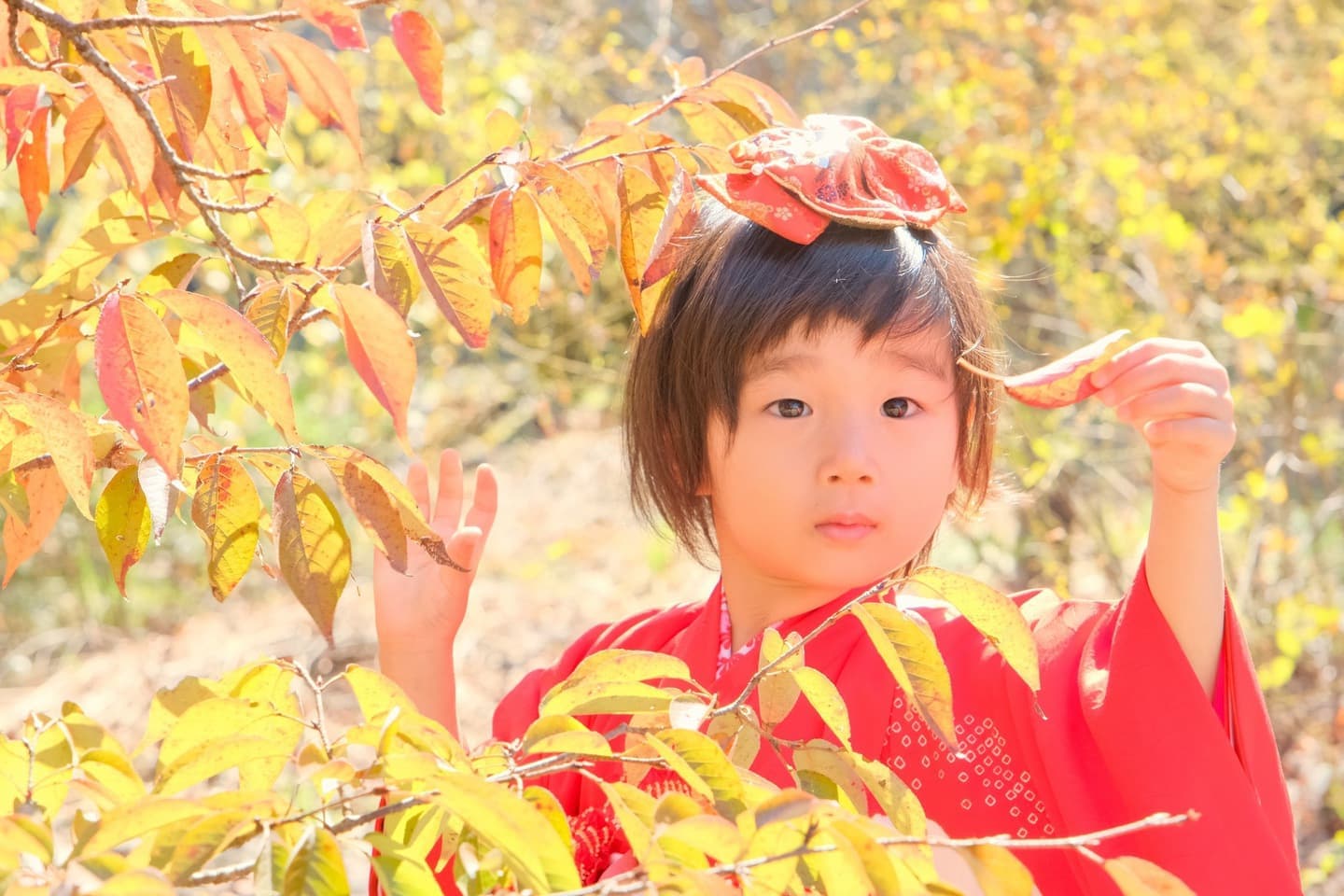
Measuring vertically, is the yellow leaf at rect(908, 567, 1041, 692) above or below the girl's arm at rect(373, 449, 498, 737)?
above

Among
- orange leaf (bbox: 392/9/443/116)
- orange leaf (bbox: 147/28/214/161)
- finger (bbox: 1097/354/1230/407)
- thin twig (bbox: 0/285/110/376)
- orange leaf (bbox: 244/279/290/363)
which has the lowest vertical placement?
thin twig (bbox: 0/285/110/376)

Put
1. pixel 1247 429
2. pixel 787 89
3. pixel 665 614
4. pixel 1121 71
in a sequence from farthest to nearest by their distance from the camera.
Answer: pixel 787 89
pixel 1121 71
pixel 1247 429
pixel 665 614

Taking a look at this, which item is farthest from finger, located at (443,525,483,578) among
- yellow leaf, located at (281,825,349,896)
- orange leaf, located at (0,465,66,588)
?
yellow leaf, located at (281,825,349,896)

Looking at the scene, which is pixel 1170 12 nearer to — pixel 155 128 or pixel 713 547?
pixel 713 547

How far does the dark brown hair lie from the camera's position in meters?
1.26

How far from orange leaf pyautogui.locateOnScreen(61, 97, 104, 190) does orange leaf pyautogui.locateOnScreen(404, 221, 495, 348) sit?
0.20 metres

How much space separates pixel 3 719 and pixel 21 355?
9.15 feet

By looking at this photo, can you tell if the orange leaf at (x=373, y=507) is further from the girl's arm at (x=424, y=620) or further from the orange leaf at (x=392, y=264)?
the girl's arm at (x=424, y=620)

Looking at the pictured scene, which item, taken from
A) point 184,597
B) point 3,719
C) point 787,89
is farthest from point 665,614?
point 787,89

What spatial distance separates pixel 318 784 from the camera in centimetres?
61

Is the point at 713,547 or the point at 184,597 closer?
the point at 713,547

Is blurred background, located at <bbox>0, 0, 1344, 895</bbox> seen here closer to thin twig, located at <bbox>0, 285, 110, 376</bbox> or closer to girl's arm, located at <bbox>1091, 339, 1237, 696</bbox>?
girl's arm, located at <bbox>1091, 339, 1237, 696</bbox>

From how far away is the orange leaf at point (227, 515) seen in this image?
2.77 ft

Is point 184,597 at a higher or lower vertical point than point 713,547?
lower
